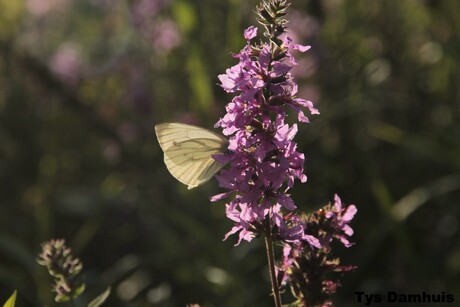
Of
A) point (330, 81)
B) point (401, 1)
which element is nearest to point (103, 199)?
point (330, 81)

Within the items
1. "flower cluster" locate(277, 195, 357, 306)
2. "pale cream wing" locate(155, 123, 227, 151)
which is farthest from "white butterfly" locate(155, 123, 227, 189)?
"flower cluster" locate(277, 195, 357, 306)

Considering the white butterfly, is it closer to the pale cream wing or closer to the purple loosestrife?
the pale cream wing

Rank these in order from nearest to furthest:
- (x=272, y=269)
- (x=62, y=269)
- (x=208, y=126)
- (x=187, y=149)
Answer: (x=272, y=269) < (x=62, y=269) < (x=187, y=149) < (x=208, y=126)

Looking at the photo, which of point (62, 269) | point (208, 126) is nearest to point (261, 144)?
point (62, 269)

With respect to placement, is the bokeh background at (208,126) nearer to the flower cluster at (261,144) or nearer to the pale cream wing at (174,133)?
the pale cream wing at (174,133)

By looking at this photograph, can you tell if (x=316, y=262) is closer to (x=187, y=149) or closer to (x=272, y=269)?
(x=272, y=269)

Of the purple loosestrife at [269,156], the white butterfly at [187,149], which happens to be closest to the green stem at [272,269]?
the purple loosestrife at [269,156]
